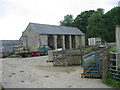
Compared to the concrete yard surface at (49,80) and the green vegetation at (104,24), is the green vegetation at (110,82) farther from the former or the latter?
the green vegetation at (104,24)

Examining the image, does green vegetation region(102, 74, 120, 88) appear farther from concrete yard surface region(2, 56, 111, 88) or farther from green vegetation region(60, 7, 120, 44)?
green vegetation region(60, 7, 120, 44)

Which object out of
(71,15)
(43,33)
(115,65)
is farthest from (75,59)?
(71,15)

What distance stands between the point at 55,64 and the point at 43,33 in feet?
53.0

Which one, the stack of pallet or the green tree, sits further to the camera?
the green tree

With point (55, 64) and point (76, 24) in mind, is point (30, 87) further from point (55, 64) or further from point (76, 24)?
point (76, 24)

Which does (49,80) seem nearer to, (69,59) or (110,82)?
(110,82)

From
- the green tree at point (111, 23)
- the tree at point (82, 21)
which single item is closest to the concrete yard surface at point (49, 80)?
the green tree at point (111, 23)

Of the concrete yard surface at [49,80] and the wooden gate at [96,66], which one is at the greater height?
the wooden gate at [96,66]

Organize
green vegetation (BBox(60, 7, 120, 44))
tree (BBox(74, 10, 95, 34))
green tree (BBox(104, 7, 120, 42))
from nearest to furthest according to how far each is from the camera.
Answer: green vegetation (BBox(60, 7, 120, 44)), green tree (BBox(104, 7, 120, 42)), tree (BBox(74, 10, 95, 34))

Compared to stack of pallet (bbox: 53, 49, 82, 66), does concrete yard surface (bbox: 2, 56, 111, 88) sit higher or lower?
lower

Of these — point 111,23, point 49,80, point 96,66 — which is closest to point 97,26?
point 111,23

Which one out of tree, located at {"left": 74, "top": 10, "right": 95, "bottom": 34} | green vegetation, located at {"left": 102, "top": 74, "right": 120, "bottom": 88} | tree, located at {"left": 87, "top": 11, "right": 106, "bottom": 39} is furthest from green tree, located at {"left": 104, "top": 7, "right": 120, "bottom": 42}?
green vegetation, located at {"left": 102, "top": 74, "right": 120, "bottom": 88}

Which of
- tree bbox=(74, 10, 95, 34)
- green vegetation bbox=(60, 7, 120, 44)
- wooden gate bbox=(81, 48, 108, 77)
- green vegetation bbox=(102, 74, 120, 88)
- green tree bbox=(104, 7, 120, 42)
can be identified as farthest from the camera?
tree bbox=(74, 10, 95, 34)

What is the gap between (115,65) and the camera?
6613mm
